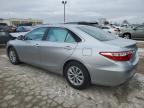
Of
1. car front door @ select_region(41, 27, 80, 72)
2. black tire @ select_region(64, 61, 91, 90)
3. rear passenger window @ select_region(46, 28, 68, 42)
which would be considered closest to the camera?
black tire @ select_region(64, 61, 91, 90)

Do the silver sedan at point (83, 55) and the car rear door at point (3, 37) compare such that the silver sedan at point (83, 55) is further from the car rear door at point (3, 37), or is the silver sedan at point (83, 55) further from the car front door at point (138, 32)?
the car front door at point (138, 32)

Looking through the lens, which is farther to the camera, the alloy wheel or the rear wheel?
the alloy wheel

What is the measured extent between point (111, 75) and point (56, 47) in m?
1.55

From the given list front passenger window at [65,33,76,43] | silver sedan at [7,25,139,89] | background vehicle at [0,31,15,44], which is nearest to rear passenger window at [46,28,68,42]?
silver sedan at [7,25,139,89]

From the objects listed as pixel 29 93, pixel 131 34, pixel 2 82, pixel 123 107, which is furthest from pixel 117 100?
Result: pixel 131 34

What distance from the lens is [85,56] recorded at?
154 inches

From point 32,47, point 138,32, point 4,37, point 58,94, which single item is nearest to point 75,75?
point 58,94

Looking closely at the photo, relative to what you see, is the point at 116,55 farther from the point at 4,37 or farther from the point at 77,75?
the point at 4,37

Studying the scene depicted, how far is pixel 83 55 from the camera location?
394 centimetres

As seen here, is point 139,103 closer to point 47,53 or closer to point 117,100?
point 117,100

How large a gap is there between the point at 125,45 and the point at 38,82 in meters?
2.32

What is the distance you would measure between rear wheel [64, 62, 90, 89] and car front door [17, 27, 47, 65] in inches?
46.1

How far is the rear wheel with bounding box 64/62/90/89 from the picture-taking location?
159 inches

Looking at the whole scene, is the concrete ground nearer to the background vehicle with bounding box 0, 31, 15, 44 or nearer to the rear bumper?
the rear bumper
